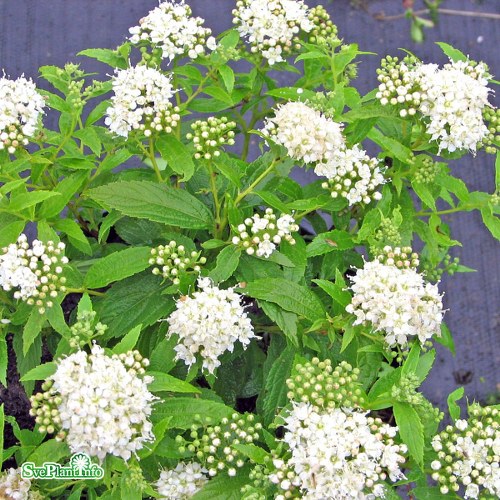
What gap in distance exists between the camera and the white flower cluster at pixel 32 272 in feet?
7.38

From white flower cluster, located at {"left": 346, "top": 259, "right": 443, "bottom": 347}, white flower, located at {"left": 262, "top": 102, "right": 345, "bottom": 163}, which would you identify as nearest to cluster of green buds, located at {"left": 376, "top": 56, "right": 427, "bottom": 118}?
white flower, located at {"left": 262, "top": 102, "right": 345, "bottom": 163}

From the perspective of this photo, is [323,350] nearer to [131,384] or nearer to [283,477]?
[283,477]

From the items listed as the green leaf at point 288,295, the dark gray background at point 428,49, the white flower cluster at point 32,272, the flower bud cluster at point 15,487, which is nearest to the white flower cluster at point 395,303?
the green leaf at point 288,295

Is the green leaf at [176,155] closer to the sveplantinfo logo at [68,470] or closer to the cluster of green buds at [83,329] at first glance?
the cluster of green buds at [83,329]


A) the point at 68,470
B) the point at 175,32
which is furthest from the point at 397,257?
the point at 68,470

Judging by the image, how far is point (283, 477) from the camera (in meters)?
2.06

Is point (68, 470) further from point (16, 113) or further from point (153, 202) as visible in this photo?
point (16, 113)

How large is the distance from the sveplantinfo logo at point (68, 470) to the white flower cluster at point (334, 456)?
644mm

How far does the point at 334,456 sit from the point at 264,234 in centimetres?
81

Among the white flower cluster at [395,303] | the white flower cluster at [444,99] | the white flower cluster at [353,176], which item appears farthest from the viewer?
the white flower cluster at [353,176]

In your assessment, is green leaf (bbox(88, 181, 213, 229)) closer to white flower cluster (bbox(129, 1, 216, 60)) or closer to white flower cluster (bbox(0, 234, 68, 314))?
white flower cluster (bbox(0, 234, 68, 314))

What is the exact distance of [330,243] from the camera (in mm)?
2615

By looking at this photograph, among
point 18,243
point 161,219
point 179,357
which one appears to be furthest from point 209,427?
point 18,243

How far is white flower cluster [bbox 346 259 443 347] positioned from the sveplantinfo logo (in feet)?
3.32
